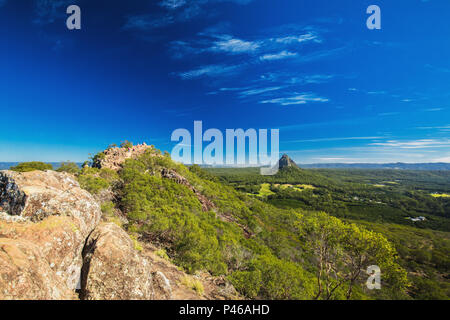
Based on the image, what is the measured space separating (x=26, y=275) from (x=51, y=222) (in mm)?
2963

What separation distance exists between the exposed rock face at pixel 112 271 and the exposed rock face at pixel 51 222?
548mm

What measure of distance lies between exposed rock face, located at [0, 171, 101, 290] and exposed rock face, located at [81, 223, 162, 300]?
55 centimetres

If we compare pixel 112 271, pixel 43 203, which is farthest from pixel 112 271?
pixel 43 203

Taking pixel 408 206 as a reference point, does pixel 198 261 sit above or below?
above

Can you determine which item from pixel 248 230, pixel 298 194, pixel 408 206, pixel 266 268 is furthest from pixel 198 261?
pixel 408 206

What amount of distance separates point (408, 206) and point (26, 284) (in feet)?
841

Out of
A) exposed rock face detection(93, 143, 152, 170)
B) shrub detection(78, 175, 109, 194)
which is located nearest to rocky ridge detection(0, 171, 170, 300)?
shrub detection(78, 175, 109, 194)

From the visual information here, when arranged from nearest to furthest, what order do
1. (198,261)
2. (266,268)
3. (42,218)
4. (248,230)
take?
(42,218), (198,261), (266,268), (248,230)

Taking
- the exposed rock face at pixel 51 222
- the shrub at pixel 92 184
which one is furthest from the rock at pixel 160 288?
the shrub at pixel 92 184

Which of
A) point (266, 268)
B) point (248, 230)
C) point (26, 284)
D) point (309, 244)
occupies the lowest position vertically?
point (248, 230)

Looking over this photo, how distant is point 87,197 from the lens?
10672 millimetres

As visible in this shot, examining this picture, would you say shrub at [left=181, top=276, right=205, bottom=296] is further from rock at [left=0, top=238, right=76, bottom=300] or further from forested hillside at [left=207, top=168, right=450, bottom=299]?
forested hillside at [left=207, top=168, right=450, bottom=299]

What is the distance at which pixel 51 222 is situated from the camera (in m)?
7.96

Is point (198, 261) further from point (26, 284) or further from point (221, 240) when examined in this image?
point (26, 284)
